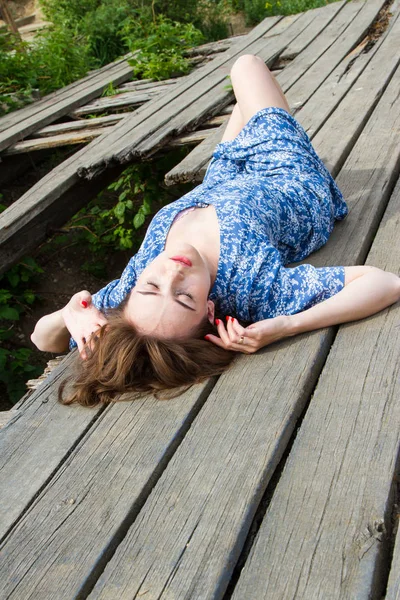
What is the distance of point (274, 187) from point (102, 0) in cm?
682

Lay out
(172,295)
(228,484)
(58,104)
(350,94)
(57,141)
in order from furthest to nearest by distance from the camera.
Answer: (58,104), (57,141), (350,94), (172,295), (228,484)

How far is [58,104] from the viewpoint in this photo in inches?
232

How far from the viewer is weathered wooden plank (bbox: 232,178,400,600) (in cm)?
142

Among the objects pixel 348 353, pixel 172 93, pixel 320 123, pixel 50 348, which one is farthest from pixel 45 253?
pixel 348 353

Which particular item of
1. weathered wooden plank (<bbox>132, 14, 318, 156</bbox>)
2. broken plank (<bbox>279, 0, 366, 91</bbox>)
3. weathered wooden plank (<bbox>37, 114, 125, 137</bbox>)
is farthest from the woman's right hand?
broken plank (<bbox>279, 0, 366, 91</bbox>)

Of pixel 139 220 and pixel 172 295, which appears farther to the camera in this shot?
pixel 139 220

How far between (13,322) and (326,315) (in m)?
3.59

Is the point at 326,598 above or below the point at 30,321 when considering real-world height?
above

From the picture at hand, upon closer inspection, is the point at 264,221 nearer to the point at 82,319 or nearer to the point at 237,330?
the point at 237,330

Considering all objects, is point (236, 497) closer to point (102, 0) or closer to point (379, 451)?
point (379, 451)

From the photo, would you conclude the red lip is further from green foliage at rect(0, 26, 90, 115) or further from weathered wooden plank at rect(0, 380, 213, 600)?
green foliage at rect(0, 26, 90, 115)

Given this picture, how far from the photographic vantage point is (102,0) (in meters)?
8.62

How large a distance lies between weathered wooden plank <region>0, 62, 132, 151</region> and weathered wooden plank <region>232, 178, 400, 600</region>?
13.1 feet

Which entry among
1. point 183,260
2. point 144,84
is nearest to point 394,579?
point 183,260
